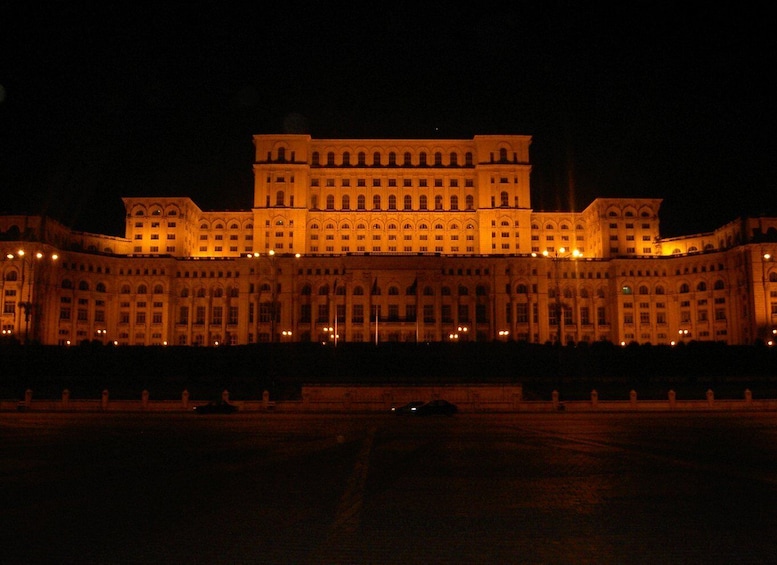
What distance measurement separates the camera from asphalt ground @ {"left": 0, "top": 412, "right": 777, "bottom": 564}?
9109mm

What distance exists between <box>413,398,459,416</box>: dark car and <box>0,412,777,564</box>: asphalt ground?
13836 millimetres

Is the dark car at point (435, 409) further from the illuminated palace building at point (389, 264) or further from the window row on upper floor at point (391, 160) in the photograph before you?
the window row on upper floor at point (391, 160)

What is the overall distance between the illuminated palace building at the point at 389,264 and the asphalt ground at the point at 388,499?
228 ft

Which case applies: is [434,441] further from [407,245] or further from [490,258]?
[407,245]

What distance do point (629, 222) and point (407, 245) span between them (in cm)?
3202

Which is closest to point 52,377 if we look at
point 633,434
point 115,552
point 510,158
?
point 633,434

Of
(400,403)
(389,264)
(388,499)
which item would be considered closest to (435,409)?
(400,403)

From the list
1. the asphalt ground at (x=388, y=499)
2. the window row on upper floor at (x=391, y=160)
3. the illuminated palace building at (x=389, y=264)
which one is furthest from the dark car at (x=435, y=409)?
the window row on upper floor at (x=391, y=160)

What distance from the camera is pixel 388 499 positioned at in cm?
1243

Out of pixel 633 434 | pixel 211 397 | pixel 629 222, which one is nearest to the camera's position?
pixel 633 434

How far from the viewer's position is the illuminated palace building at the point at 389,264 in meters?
92.8

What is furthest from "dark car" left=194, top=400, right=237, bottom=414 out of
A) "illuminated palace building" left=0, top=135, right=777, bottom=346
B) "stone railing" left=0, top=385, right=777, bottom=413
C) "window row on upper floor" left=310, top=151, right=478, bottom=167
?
"window row on upper floor" left=310, top=151, right=478, bottom=167

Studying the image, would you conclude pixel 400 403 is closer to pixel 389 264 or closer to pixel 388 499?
pixel 388 499

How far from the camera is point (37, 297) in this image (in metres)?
87.9
